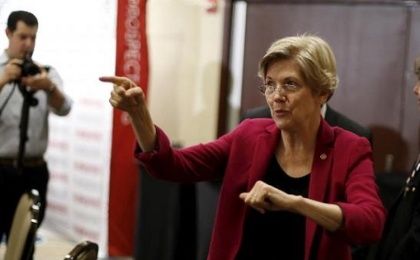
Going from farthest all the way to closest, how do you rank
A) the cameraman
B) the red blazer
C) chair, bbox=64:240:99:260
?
1. the cameraman
2. the red blazer
3. chair, bbox=64:240:99:260

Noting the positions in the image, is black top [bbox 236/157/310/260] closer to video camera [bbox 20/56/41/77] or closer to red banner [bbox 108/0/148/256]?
video camera [bbox 20/56/41/77]

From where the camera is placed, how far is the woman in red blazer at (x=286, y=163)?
149cm

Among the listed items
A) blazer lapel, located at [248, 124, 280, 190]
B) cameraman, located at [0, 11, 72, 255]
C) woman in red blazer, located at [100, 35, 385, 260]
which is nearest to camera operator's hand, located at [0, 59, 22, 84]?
cameraman, located at [0, 11, 72, 255]

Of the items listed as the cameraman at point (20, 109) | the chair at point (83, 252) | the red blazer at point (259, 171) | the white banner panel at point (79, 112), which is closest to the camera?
the chair at point (83, 252)

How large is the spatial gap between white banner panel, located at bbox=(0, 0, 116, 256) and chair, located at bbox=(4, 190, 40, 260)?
1.43ft

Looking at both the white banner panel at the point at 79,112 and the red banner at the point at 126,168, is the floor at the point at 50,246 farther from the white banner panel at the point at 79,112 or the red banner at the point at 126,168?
the red banner at the point at 126,168

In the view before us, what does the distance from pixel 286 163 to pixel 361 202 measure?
24 cm

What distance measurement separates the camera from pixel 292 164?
161 centimetres

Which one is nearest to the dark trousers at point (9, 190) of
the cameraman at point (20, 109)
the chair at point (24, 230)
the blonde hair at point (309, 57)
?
the cameraman at point (20, 109)

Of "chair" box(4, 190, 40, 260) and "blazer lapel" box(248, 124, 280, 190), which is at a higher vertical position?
"blazer lapel" box(248, 124, 280, 190)

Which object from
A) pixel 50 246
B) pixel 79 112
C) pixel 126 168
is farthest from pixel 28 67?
pixel 126 168

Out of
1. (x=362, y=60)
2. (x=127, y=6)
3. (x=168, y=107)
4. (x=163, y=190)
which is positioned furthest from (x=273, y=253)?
(x=168, y=107)

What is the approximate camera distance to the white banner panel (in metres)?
1.90

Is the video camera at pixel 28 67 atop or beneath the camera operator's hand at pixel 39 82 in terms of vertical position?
atop
